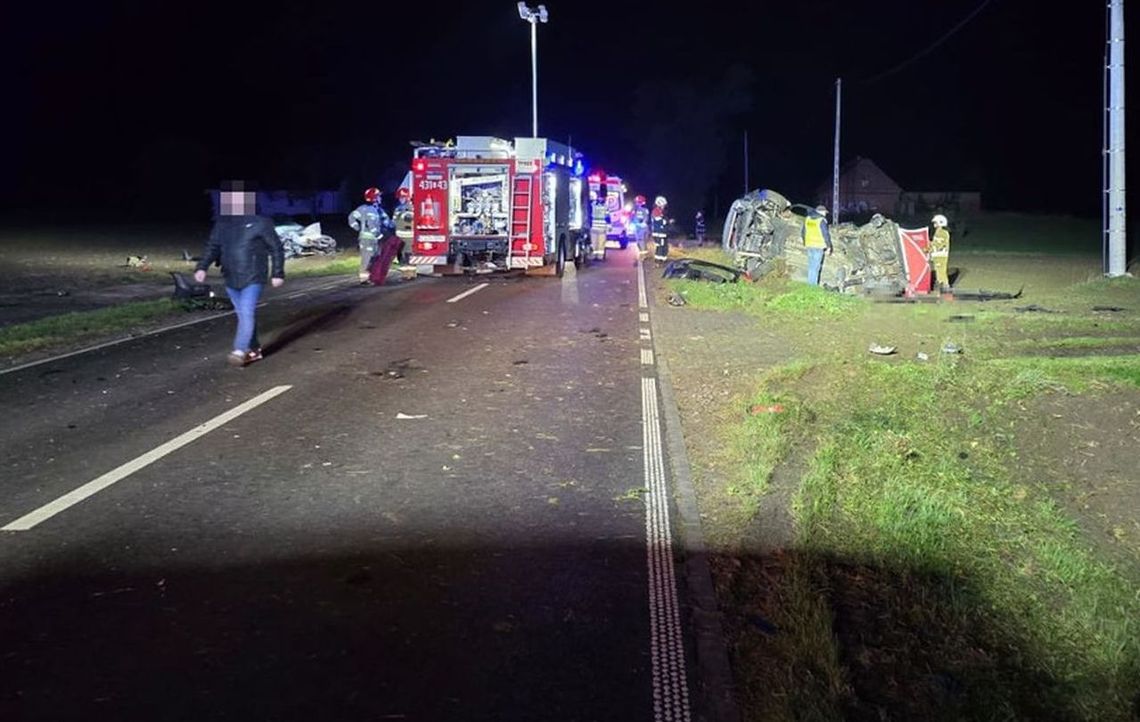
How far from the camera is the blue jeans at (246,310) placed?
417 inches

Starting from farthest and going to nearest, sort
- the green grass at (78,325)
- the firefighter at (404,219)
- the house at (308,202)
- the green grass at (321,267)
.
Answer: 1. the house at (308,202)
2. the green grass at (321,267)
3. the firefighter at (404,219)
4. the green grass at (78,325)

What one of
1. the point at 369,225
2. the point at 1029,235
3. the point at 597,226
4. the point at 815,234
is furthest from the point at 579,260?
the point at 1029,235

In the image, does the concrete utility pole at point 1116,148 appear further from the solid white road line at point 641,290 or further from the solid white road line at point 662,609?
the solid white road line at point 662,609

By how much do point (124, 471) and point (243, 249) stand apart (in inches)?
166

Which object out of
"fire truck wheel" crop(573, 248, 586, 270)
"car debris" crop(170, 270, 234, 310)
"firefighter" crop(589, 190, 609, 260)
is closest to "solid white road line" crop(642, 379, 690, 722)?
"car debris" crop(170, 270, 234, 310)

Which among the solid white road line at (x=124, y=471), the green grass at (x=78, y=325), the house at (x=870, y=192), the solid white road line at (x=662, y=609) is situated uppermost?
the house at (x=870, y=192)

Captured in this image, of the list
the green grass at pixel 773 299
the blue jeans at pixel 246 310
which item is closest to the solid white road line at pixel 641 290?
the green grass at pixel 773 299

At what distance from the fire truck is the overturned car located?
4513mm

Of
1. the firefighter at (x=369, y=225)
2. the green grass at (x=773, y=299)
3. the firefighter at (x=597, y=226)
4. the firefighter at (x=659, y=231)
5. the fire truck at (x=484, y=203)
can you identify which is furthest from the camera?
the firefighter at (x=597, y=226)

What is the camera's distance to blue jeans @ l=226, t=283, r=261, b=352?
10.6m

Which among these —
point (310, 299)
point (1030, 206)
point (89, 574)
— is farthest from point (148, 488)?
point (1030, 206)

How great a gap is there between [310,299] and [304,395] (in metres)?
9.18

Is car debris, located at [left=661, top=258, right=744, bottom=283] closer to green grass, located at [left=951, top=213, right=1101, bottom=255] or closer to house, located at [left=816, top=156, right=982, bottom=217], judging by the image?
green grass, located at [left=951, top=213, right=1101, bottom=255]

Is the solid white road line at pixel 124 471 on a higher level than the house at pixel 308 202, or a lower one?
lower
